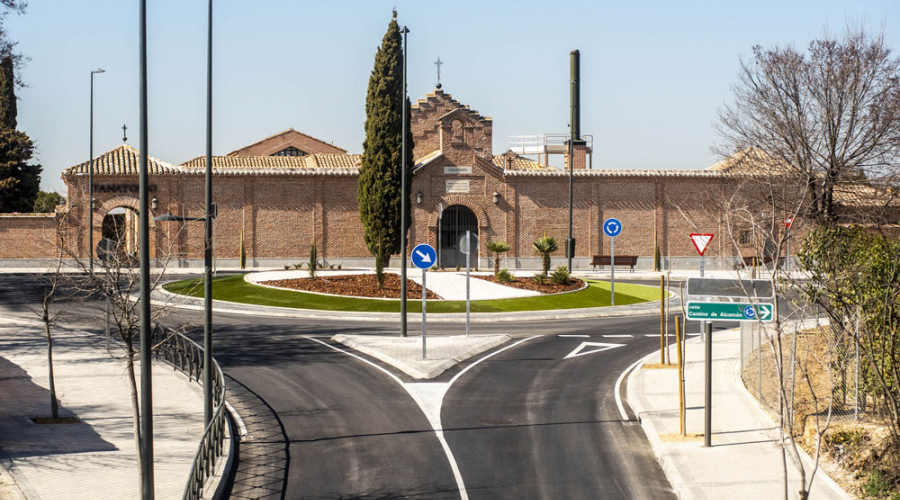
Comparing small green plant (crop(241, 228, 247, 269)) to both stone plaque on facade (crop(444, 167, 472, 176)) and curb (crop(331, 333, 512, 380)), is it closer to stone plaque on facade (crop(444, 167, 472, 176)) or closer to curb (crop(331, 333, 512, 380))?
stone plaque on facade (crop(444, 167, 472, 176))

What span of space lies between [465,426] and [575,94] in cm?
4860

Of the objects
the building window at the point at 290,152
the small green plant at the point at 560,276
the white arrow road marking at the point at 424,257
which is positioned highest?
the building window at the point at 290,152

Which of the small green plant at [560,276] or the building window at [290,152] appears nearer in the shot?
the small green plant at [560,276]

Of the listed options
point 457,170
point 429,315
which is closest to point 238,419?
point 429,315

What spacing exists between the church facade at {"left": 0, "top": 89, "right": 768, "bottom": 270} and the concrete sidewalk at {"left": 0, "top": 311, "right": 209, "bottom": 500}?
1017 inches

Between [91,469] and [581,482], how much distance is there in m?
7.02

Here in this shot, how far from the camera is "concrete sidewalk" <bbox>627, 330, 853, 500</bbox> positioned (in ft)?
37.8

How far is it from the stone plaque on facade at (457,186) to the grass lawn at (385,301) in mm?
14000

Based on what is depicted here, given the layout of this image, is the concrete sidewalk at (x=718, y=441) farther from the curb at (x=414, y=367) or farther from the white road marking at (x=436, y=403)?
the curb at (x=414, y=367)

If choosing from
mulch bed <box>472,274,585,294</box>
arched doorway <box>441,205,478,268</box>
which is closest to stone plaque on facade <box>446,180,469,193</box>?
arched doorway <box>441,205,478,268</box>

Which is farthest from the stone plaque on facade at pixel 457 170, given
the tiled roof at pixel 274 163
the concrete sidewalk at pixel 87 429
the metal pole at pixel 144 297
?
the metal pole at pixel 144 297

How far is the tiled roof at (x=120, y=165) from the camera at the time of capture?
154 feet

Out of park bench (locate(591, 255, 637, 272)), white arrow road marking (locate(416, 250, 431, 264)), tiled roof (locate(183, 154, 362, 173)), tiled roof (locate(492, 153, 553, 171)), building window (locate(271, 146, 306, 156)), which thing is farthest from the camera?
building window (locate(271, 146, 306, 156))

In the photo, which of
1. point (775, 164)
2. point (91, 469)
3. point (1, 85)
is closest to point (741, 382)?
point (775, 164)
